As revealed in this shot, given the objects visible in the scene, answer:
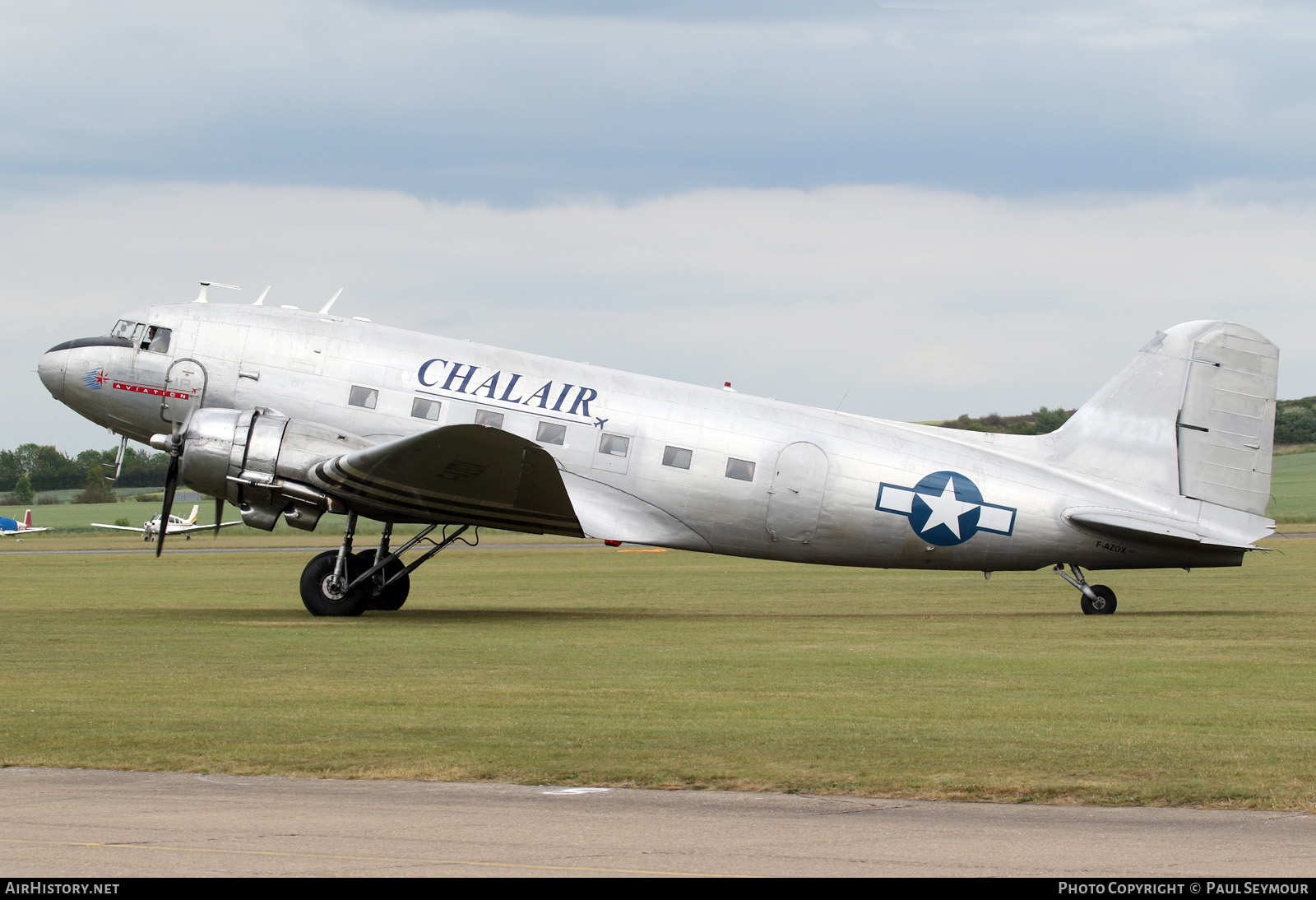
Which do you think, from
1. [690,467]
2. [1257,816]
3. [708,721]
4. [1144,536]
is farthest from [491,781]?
[1144,536]

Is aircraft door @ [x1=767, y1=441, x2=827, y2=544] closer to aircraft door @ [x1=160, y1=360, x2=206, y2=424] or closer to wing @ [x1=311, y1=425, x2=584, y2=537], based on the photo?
wing @ [x1=311, y1=425, x2=584, y2=537]

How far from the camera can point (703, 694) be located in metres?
13.6

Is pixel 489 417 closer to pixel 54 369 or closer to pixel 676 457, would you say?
pixel 676 457

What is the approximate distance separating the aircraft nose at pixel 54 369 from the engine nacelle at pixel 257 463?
10.9 ft

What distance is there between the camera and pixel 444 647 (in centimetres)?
1778

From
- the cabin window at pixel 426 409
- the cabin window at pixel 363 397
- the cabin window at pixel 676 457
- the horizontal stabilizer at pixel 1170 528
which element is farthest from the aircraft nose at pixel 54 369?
the horizontal stabilizer at pixel 1170 528

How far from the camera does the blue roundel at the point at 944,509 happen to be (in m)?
22.5

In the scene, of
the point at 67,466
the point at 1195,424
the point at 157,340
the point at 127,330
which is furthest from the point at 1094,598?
the point at 67,466

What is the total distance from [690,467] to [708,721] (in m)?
10.8

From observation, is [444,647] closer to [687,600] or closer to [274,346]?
[274,346]

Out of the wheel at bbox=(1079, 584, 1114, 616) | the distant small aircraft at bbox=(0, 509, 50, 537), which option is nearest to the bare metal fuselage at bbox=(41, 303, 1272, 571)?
the wheel at bbox=(1079, 584, 1114, 616)

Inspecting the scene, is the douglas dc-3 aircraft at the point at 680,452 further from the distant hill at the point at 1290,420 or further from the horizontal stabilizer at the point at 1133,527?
the distant hill at the point at 1290,420

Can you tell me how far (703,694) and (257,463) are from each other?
1040 cm

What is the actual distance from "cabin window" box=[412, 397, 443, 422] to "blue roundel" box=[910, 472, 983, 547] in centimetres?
816
